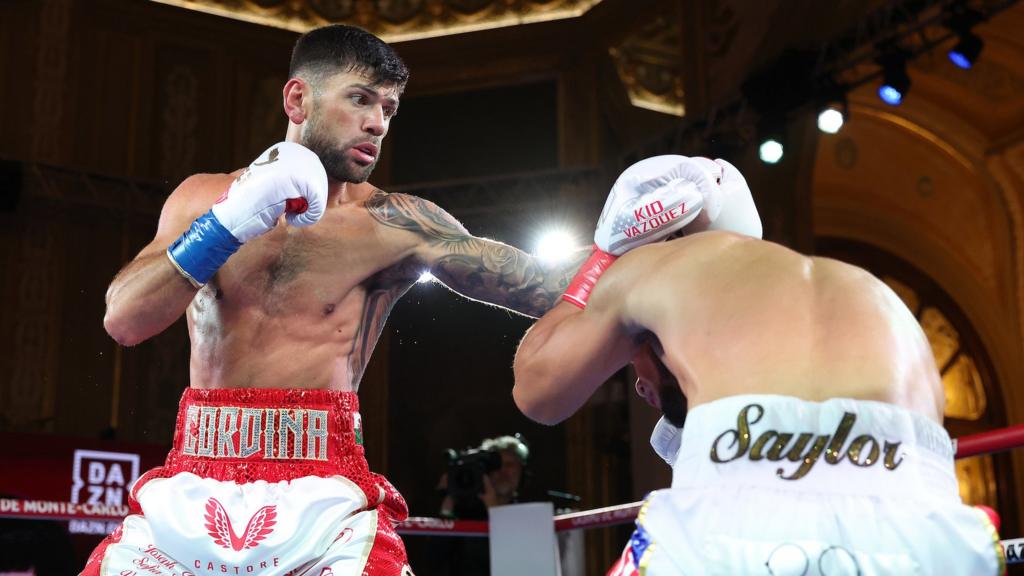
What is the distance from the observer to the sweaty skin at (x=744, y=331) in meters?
1.40

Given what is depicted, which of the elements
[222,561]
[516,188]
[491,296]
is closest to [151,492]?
[222,561]

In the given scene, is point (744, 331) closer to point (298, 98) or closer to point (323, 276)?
point (323, 276)

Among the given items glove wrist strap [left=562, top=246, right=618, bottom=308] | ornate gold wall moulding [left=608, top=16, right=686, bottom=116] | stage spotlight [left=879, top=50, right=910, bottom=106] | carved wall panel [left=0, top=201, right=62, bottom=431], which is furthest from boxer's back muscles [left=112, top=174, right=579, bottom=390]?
ornate gold wall moulding [left=608, top=16, right=686, bottom=116]

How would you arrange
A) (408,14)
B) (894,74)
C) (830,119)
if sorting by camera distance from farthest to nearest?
(408,14), (830,119), (894,74)

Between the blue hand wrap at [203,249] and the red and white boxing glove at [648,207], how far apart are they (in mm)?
636

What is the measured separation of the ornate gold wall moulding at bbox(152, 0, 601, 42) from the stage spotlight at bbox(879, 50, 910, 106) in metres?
3.44

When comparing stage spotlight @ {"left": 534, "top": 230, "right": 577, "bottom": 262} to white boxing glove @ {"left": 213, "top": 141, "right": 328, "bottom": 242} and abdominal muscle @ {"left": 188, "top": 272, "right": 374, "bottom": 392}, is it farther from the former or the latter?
white boxing glove @ {"left": 213, "top": 141, "right": 328, "bottom": 242}

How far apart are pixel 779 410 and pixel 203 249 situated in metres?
1.08

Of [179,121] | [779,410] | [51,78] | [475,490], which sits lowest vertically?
[779,410]

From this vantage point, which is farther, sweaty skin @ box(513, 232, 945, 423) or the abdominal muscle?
the abdominal muscle

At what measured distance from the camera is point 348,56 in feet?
7.61

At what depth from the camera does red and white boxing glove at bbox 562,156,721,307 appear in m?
1.73

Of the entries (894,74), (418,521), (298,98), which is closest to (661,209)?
(298,98)

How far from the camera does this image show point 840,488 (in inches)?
52.7
